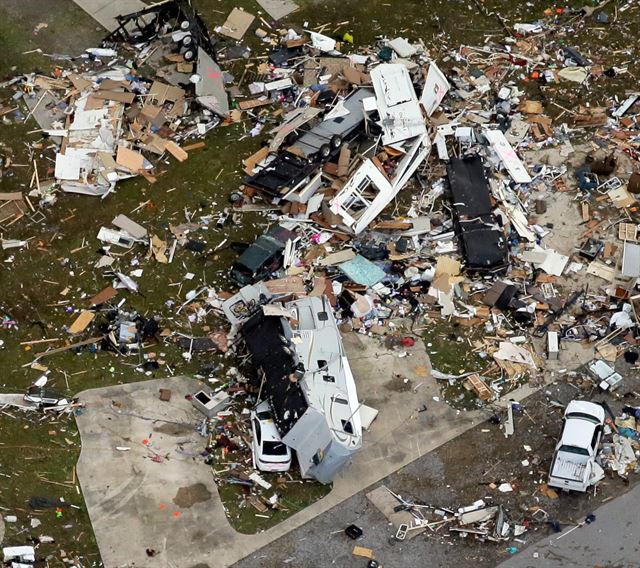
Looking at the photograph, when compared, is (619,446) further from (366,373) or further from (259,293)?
(259,293)

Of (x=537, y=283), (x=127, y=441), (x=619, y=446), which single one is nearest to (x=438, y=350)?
(x=537, y=283)

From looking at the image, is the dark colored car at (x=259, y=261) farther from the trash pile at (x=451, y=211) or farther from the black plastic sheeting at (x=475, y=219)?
the black plastic sheeting at (x=475, y=219)

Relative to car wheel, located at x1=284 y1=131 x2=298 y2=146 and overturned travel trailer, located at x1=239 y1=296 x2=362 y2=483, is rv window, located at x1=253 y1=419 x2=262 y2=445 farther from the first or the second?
car wheel, located at x1=284 y1=131 x2=298 y2=146

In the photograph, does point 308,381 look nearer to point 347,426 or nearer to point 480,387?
point 347,426

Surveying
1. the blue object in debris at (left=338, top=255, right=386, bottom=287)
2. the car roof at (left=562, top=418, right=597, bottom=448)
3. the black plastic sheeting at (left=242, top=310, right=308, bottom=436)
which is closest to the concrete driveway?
the blue object in debris at (left=338, top=255, right=386, bottom=287)

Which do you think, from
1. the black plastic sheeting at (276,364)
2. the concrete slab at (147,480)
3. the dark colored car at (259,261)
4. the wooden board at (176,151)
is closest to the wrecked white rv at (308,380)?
the black plastic sheeting at (276,364)

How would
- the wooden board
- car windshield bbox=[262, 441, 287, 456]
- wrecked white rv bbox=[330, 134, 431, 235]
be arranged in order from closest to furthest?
1. car windshield bbox=[262, 441, 287, 456]
2. wrecked white rv bbox=[330, 134, 431, 235]
3. the wooden board

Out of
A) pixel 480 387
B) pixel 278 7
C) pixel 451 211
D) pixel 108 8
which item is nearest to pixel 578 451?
pixel 480 387

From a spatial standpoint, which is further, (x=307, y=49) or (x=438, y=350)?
(x=307, y=49)
